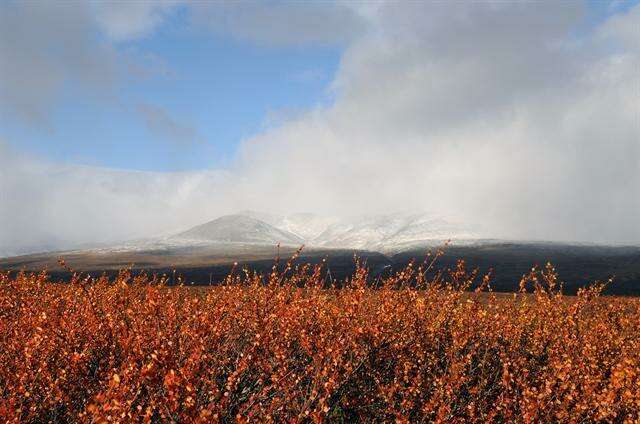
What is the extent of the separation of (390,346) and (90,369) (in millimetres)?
5324

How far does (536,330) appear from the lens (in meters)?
10.2

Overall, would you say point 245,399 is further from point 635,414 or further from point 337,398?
point 635,414

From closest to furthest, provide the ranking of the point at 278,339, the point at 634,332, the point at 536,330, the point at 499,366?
the point at 278,339, the point at 499,366, the point at 536,330, the point at 634,332

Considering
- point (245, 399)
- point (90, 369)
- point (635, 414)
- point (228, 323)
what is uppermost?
point (228, 323)

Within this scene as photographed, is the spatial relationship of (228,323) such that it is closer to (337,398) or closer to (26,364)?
(337,398)

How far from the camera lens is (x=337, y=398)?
26.5 feet

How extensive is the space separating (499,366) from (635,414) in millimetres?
2484

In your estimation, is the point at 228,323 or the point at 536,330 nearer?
the point at 228,323

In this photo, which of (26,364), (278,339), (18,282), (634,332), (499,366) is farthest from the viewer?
(18,282)

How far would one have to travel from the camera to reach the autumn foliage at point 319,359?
5953mm

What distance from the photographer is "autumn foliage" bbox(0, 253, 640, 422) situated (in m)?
5.95

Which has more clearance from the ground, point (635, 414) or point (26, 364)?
point (26, 364)

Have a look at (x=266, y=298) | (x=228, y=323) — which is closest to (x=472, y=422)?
(x=266, y=298)

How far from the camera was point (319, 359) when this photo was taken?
6766 millimetres
